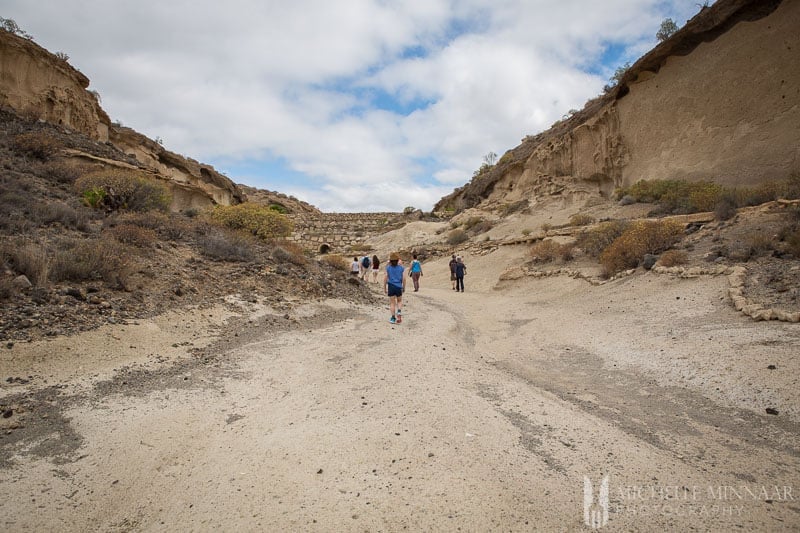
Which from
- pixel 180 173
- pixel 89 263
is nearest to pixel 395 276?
pixel 89 263

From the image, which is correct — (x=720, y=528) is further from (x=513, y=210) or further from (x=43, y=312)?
(x=513, y=210)

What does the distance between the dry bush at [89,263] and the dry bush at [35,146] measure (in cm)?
786

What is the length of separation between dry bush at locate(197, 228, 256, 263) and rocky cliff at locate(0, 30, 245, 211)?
7385 millimetres

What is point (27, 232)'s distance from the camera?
630 centimetres

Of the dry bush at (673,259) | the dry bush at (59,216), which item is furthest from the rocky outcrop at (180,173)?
the dry bush at (673,259)

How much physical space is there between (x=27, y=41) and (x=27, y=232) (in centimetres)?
1678

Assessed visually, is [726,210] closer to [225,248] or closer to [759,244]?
[759,244]

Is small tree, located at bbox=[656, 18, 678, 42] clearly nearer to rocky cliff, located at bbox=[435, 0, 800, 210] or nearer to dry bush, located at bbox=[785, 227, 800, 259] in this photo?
rocky cliff, located at bbox=[435, 0, 800, 210]

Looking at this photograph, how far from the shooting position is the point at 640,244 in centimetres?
991

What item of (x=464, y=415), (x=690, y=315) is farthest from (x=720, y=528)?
(x=690, y=315)

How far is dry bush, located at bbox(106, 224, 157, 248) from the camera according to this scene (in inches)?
288

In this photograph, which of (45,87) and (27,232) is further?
(45,87)

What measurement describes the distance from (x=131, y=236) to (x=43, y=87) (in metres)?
15.9

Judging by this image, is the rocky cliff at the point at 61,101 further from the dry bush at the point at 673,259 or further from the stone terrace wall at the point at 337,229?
the dry bush at the point at 673,259
